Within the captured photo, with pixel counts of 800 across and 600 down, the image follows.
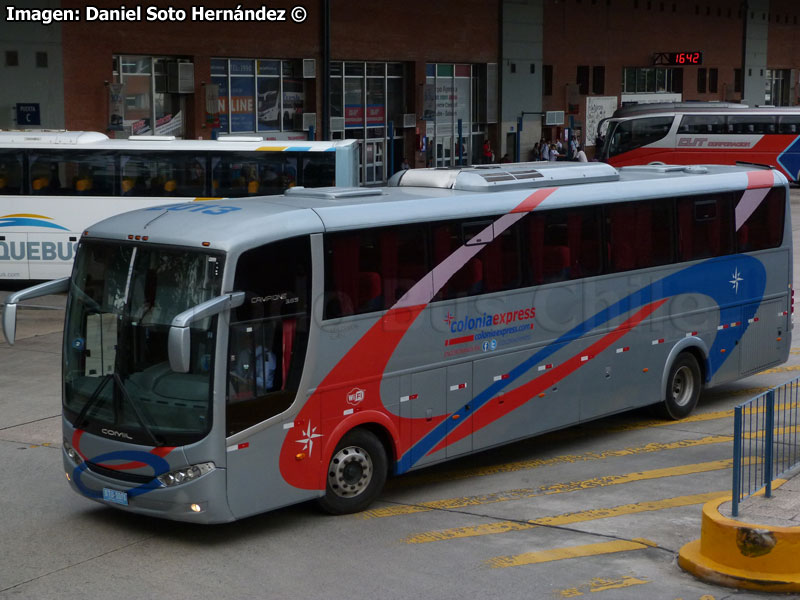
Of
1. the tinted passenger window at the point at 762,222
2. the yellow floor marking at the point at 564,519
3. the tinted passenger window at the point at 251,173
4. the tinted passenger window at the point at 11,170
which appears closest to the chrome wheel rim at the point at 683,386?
the tinted passenger window at the point at 762,222

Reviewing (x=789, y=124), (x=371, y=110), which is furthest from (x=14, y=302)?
(x=789, y=124)

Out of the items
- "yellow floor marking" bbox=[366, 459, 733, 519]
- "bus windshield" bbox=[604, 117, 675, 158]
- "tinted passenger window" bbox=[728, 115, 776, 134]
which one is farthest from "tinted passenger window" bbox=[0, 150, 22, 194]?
"tinted passenger window" bbox=[728, 115, 776, 134]

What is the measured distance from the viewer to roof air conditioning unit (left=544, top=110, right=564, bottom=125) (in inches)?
2039

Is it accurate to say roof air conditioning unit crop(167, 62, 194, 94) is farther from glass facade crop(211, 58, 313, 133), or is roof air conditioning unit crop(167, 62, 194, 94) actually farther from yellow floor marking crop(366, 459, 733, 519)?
yellow floor marking crop(366, 459, 733, 519)

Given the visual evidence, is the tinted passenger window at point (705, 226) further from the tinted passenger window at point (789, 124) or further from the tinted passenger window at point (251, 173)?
the tinted passenger window at point (789, 124)

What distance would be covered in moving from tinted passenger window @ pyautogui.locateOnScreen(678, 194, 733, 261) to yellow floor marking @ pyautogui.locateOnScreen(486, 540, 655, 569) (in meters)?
5.15

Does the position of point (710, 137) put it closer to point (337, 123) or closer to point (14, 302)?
point (337, 123)

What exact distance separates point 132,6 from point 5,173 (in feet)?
37.9

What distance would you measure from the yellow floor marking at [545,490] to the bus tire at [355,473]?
0.53 ft

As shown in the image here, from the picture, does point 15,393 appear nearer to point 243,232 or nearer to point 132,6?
point 243,232

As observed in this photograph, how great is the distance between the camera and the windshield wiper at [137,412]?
29.6 feet

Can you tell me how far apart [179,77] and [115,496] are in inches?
1083

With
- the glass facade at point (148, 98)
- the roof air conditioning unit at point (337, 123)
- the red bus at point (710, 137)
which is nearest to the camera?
the glass facade at point (148, 98)

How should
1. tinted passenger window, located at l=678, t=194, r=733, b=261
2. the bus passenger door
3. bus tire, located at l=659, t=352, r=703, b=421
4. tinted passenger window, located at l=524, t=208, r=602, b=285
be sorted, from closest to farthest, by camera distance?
1. the bus passenger door
2. tinted passenger window, located at l=524, t=208, r=602, b=285
3. tinted passenger window, located at l=678, t=194, r=733, b=261
4. bus tire, located at l=659, t=352, r=703, b=421
